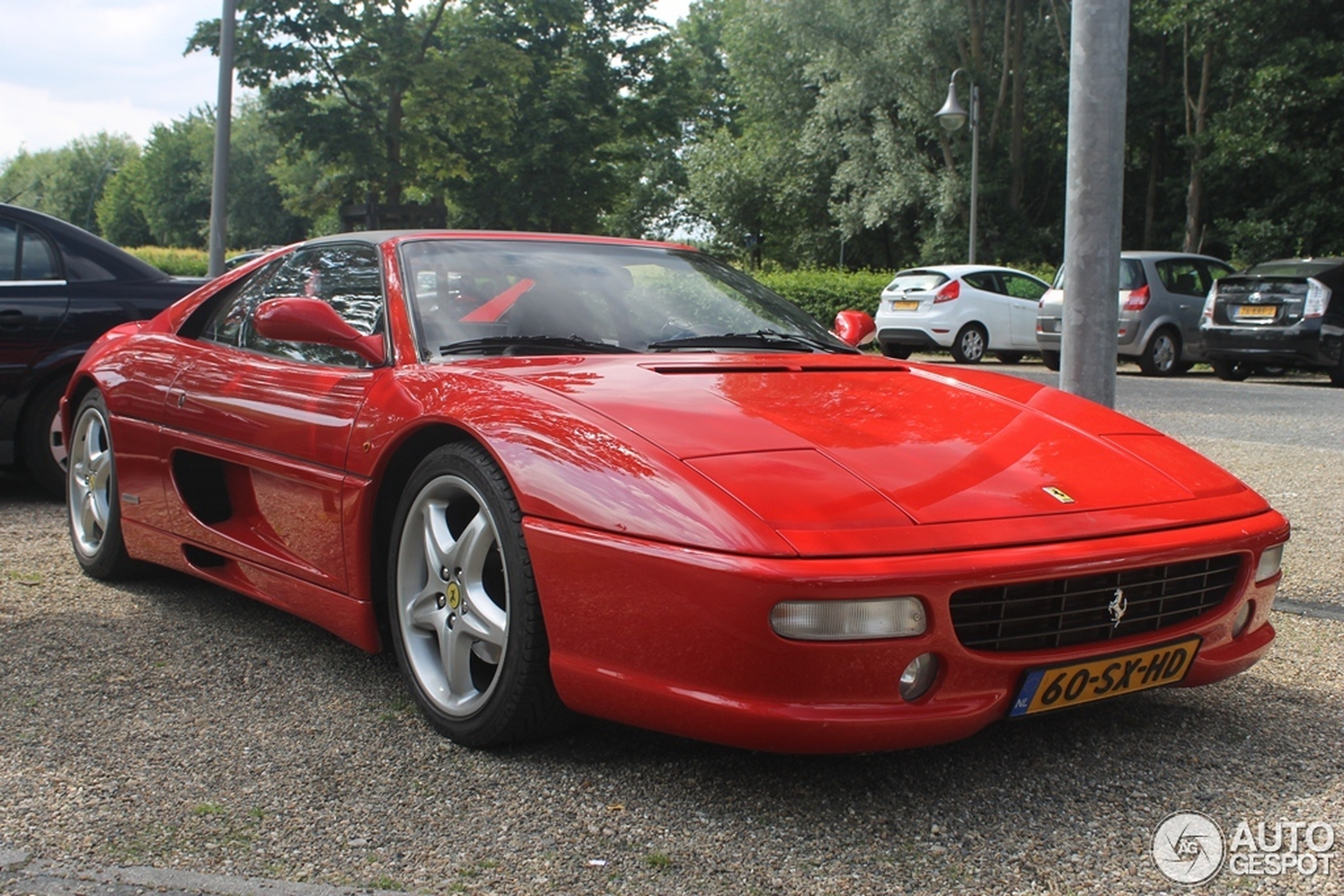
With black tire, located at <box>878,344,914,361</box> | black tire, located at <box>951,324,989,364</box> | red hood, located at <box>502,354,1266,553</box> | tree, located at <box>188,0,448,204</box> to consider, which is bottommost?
black tire, located at <box>878,344,914,361</box>

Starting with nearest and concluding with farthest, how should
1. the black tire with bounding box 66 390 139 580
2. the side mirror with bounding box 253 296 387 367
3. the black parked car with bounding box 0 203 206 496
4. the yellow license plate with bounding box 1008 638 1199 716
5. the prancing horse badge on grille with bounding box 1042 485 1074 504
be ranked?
the yellow license plate with bounding box 1008 638 1199 716 < the prancing horse badge on grille with bounding box 1042 485 1074 504 < the side mirror with bounding box 253 296 387 367 < the black tire with bounding box 66 390 139 580 < the black parked car with bounding box 0 203 206 496

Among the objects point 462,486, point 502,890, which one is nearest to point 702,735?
point 502,890

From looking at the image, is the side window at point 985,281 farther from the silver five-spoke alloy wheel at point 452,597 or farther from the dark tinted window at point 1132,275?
the silver five-spoke alloy wheel at point 452,597

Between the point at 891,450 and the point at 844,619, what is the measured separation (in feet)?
1.77

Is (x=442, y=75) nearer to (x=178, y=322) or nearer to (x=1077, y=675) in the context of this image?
(x=178, y=322)

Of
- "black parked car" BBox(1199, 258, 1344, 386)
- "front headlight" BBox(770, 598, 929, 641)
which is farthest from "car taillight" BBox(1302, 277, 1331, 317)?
"front headlight" BBox(770, 598, 929, 641)

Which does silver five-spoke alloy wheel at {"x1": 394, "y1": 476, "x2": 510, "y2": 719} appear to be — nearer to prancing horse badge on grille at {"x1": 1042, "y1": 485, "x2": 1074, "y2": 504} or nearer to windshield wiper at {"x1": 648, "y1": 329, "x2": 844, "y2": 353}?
windshield wiper at {"x1": 648, "y1": 329, "x2": 844, "y2": 353}

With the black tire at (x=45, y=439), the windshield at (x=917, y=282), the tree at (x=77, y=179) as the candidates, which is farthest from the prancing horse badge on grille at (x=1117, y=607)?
the tree at (x=77, y=179)

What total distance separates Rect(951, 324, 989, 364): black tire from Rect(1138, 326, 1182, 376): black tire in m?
2.46

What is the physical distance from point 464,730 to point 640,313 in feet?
4.20

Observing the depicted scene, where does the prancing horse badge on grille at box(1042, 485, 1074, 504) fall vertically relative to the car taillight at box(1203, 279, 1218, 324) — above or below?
above

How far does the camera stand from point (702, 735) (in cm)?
245

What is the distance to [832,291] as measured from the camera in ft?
81.9

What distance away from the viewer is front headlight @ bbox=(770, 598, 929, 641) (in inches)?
90.9
